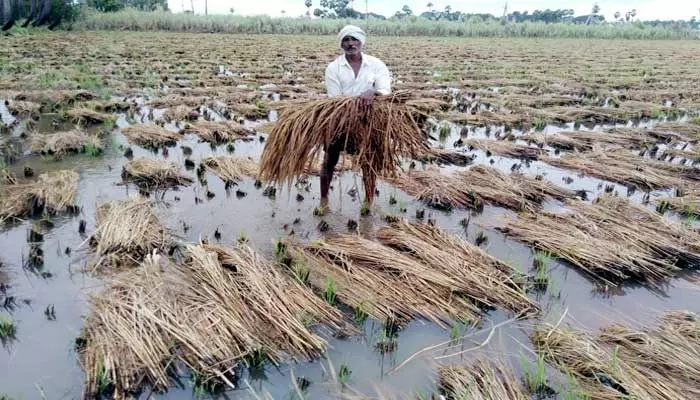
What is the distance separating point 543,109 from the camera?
352 inches

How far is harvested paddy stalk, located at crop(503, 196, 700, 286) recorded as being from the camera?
3.47 meters

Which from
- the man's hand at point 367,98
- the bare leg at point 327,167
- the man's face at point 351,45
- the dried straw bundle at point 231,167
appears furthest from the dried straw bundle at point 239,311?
the dried straw bundle at point 231,167

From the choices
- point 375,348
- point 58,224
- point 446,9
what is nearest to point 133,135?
point 58,224

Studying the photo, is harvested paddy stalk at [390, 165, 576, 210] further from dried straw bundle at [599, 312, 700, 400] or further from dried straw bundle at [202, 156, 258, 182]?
dried straw bundle at [599, 312, 700, 400]

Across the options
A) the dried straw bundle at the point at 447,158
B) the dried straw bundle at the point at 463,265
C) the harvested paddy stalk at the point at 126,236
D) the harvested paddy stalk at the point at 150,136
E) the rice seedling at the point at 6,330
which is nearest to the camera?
the rice seedling at the point at 6,330

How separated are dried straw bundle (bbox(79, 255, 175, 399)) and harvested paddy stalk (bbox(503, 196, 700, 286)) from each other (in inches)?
106

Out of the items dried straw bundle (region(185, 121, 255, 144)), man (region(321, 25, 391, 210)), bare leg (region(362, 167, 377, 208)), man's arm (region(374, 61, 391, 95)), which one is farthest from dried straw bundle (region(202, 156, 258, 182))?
man's arm (region(374, 61, 391, 95))

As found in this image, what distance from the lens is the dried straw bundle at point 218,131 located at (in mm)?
6562

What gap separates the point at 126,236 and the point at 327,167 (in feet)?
5.47

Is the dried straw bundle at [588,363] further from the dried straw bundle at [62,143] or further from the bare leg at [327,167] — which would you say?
the dried straw bundle at [62,143]

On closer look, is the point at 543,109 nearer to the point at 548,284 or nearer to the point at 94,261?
the point at 548,284

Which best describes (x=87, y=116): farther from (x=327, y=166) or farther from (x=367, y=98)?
(x=367, y=98)

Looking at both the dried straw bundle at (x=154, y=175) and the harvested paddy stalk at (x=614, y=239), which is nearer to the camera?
the harvested paddy stalk at (x=614, y=239)

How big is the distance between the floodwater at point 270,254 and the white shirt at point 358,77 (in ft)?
3.48
